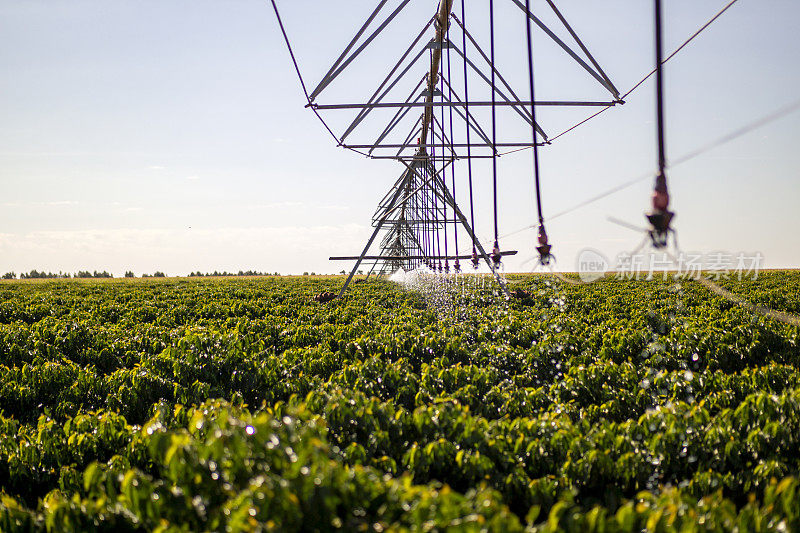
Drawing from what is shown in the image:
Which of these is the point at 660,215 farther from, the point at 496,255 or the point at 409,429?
the point at 496,255

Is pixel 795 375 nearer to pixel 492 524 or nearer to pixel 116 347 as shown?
pixel 492 524

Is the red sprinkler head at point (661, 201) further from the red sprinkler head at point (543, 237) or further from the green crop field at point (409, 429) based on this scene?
the red sprinkler head at point (543, 237)

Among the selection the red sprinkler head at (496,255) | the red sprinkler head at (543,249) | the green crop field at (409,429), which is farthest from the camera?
the red sprinkler head at (496,255)

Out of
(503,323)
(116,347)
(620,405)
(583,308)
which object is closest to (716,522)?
(620,405)

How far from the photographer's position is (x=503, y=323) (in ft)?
37.8

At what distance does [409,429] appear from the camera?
495 cm

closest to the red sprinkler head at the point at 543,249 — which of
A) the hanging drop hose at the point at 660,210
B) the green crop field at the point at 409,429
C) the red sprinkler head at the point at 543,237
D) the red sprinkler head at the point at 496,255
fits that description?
the red sprinkler head at the point at 543,237

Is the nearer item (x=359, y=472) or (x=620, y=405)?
(x=359, y=472)

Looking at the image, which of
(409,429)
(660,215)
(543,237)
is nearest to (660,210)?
(660,215)

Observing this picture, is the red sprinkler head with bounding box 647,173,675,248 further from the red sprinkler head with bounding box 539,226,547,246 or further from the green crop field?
the red sprinkler head with bounding box 539,226,547,246

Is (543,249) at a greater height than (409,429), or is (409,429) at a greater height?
(543,249)

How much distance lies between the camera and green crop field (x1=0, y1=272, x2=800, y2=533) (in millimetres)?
2570

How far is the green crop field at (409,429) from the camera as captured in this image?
2570mm

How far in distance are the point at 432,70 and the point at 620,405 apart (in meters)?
9.20
